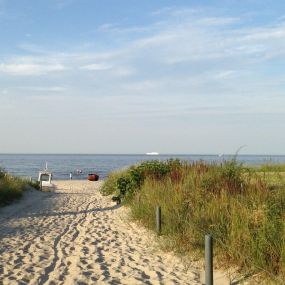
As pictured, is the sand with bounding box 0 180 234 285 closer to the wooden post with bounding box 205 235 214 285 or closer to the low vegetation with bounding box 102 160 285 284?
the low vegetation with bounding box 102 160 285 284

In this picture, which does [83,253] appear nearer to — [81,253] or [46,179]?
[81,253]

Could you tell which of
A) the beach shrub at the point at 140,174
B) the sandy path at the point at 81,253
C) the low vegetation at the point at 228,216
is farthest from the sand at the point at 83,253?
the beach shrub at the point at 140,174

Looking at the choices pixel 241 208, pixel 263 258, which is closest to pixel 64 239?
pixel 241 208

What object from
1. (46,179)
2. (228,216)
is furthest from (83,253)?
(46,179)

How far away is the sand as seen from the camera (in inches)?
289

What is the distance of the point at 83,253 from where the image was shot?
9180mm

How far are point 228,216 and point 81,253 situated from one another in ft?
9.85

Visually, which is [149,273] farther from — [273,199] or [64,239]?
[64,239]

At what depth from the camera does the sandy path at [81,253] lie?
7.33 metres

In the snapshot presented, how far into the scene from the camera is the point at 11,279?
7.18 m

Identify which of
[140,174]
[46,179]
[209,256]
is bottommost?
[46,179]

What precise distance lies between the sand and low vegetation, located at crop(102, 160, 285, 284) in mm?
523

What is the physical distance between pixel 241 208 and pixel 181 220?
6.08 ft

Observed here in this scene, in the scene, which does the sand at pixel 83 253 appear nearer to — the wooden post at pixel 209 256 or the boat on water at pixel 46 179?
the wooden post at pixel 209 256
